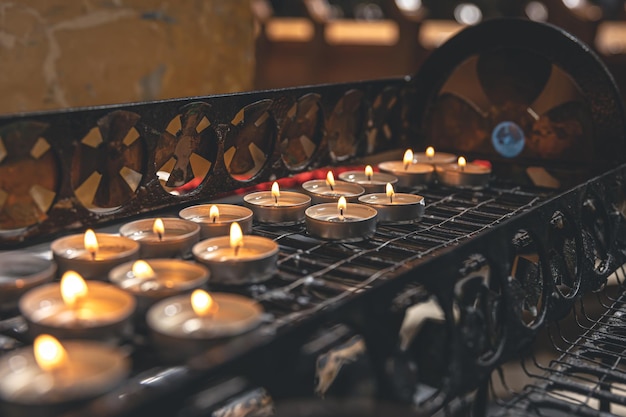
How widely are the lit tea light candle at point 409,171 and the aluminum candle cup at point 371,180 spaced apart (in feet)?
0.16

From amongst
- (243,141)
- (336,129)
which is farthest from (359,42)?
(243,141)

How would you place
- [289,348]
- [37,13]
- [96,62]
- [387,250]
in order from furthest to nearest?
[96,62] < [37,13] < [387,250] < [289,348]

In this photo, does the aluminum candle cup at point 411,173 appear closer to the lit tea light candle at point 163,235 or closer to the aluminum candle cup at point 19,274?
the lit tea light candle at point 163,235

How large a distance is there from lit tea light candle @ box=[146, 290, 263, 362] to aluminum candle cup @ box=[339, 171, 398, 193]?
1149 millimetres

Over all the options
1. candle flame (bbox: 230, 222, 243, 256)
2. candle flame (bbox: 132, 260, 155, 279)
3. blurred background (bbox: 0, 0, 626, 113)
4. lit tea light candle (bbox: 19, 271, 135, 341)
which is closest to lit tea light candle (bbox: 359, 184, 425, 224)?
candle flame (bbox: 230, 222, 243, 256)

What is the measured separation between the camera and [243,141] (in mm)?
2424

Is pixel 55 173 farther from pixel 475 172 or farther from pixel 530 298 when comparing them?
pixel 475 172

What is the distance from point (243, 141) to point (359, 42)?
17.1ft

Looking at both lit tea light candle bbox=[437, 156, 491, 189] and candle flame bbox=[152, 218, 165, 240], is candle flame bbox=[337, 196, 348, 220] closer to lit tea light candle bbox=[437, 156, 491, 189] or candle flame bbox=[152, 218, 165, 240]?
candle flame bbox=[152, 218, 165, 240]

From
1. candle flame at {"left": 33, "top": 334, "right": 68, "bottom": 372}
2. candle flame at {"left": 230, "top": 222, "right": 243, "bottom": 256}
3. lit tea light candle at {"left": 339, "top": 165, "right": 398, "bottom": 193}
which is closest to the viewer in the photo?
candle flame at {"left": 33, "top": 334, "right": 68, "bottom": 372}

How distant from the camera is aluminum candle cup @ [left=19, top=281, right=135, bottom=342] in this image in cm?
137

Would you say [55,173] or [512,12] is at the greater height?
[512,12]

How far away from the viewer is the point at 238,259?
5.76ft

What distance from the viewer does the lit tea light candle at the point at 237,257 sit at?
1.73 m
